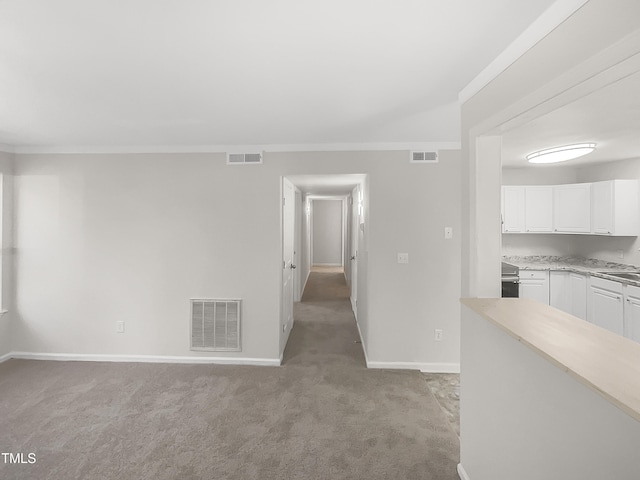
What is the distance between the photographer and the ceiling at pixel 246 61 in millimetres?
1244

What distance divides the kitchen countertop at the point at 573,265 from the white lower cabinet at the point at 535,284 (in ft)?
0.22

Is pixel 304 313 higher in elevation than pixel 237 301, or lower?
lower

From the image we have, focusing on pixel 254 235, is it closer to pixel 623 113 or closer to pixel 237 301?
pixel 237 301

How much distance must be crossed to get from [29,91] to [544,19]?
2943 millimetres

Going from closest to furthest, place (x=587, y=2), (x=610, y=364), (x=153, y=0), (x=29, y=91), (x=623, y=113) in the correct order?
1. (x=610, y=364)
2. (x=587, y=2)
3. (x=153, y=0)
4. (x=29, y=91)
5. (x=623, y=113)

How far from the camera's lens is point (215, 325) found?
11.4 feet

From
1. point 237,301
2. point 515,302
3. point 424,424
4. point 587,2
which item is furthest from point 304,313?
point 587,2

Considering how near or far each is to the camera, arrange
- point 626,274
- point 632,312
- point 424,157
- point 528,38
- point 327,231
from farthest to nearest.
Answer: point 327,231, point 626,274, point 424,157, point 632,312, point 528,38

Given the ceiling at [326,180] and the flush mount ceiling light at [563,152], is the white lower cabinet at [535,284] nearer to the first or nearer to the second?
the flush mount ceiling light at [563,152]

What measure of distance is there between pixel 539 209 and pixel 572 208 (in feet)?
1.24

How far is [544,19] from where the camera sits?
122 cm

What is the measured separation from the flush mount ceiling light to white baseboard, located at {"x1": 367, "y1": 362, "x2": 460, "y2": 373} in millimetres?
2543

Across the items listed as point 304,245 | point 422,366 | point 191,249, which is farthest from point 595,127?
point 304,245

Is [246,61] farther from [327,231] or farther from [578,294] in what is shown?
[327,231]
